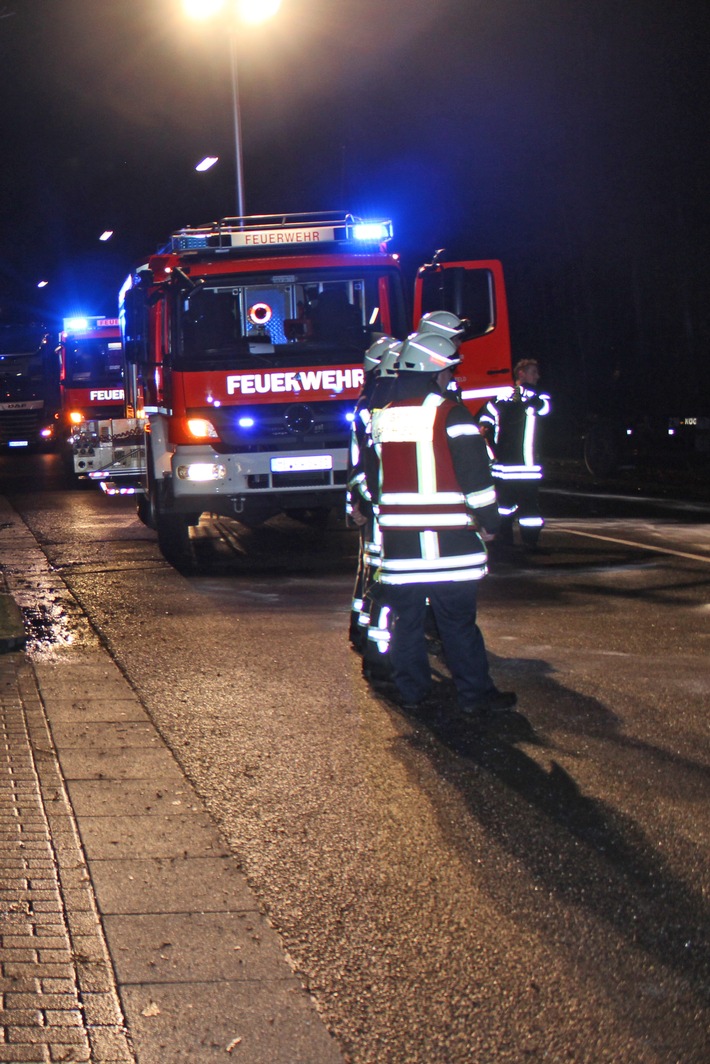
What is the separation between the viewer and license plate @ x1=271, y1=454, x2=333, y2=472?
43.8 ft

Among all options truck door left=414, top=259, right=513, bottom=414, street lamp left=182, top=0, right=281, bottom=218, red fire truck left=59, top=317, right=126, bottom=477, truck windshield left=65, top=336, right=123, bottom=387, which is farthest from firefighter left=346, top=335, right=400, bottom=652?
truck windshield left=65, top=336, right=123, bottom=387

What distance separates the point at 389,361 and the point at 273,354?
5.49 m

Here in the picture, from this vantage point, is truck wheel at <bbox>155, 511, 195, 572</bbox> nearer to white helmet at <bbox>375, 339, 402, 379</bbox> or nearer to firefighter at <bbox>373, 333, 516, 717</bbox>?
white helmet at <bbox>375, 339, 402, 379</bbox>

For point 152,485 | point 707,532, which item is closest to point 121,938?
point 152,485

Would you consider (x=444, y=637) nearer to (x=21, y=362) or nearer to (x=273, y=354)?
(x=273, y=354)

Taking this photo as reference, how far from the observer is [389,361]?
25.9 feet

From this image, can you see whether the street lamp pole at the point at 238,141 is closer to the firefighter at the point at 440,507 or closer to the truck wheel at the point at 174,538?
the truck wheel at the point at 174,538

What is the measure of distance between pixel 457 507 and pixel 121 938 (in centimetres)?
327

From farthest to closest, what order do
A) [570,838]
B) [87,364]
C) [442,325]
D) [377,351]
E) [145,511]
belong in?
[87,364], [145,511], [377,351], [442,325], [570,838]

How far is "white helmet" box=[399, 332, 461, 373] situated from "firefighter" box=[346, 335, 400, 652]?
47cm

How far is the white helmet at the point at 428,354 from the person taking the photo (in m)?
7.15

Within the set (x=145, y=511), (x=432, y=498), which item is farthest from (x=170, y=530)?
(x=432, y=498)

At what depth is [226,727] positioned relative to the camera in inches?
281

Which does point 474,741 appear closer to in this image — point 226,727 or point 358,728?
point 358,728
